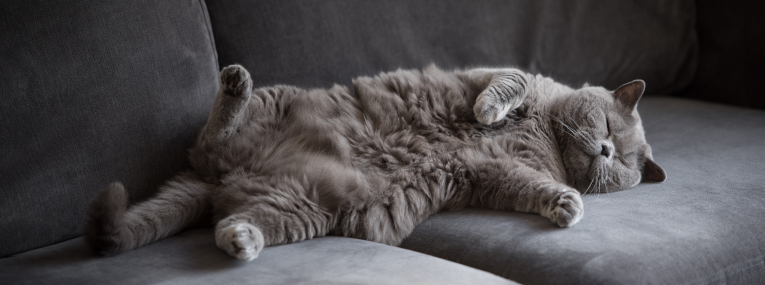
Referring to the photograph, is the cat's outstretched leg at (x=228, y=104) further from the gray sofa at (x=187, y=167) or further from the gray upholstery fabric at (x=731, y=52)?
the gray upholstery fabric at (x=731, y=52)

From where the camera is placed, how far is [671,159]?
1.85m

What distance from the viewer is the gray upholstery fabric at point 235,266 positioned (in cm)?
112

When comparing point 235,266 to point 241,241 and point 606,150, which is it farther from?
point 606,150

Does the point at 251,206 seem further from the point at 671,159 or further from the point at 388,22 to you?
the point at 671,159

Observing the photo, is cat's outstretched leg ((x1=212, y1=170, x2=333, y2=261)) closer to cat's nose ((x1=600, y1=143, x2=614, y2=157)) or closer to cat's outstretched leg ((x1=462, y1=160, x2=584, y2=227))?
cat's outstretched leg ((x1=462, y1=160, x2=584, y2=227))

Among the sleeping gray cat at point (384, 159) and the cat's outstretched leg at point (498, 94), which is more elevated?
the cat's outstretched leg at point (498, 94)

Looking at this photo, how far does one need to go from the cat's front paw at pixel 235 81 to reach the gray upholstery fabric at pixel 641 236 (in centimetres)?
58

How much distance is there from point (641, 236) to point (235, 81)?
103 centimetres

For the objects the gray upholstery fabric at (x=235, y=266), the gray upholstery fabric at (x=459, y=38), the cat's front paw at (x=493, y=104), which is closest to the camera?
the gray upholstery fabric at (x=235, y=266)

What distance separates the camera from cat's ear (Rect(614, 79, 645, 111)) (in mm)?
1702

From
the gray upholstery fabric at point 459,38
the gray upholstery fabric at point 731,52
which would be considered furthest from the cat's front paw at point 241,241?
the gray upholstery fabric at point 731,52

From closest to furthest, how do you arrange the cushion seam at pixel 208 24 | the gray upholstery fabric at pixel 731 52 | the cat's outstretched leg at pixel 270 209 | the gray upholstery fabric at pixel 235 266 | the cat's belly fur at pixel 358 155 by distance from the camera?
the gray upholstery fabric at pixel 235 266 < the cat's outstretched leg at pixel 270 209 < the cat's belly fur at pixel 358 155 < the cushion seam at pixel 208 24 < the gray upholstery fabric at pixel 731 52

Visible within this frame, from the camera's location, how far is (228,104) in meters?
1.41

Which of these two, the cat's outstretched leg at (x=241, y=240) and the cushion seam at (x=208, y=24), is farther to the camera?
the cushion seam at (x=208, y=24)
